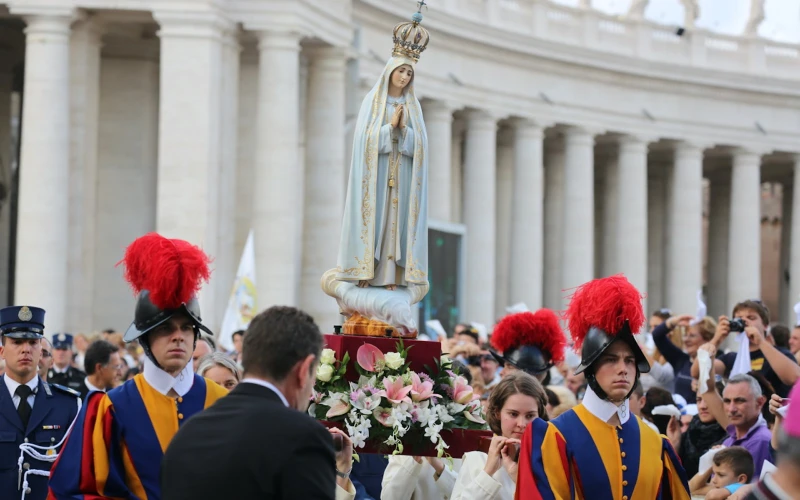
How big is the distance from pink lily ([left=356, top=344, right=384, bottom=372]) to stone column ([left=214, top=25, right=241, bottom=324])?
31.5m

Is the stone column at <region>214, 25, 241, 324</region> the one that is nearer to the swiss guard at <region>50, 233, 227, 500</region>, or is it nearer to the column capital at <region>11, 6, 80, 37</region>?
the column capital at <region>11, 6, 80, 37</region>

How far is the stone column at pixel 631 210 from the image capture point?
239 ft

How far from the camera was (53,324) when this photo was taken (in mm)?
42250

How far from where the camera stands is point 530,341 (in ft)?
52.6

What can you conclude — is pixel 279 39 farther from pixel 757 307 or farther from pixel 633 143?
pixel 633 143

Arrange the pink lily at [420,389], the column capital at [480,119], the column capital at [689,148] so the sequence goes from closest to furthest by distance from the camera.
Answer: the pink lily at [420,389] → the column capital at [480,119] → the column capital at [689,148]

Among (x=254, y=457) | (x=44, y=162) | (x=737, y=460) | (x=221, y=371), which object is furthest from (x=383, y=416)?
(x=44, y=162)

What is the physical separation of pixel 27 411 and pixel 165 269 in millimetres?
3568

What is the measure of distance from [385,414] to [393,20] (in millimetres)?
46799

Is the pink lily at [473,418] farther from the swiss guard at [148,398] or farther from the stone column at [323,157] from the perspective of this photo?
the stone column at [323,157]

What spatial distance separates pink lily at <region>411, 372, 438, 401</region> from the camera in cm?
1273

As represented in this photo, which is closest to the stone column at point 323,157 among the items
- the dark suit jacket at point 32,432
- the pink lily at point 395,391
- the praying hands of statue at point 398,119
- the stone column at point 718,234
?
the praying hands of statue at point 398,119

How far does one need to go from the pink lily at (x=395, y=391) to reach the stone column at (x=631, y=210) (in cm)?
6076

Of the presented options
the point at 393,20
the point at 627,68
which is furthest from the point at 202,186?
the point at 627,68
